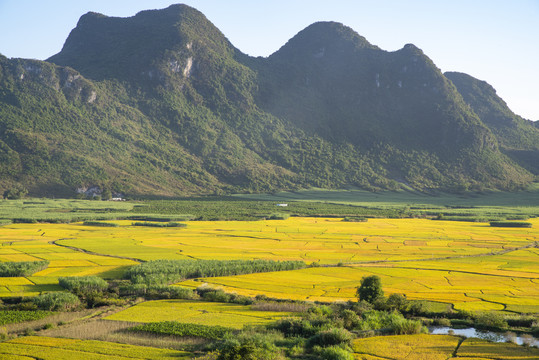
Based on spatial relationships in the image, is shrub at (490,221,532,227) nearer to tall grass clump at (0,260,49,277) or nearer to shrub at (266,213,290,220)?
shrub at (266,213,290,220)

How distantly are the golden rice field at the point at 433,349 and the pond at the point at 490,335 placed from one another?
5.15ft

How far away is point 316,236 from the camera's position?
89.4 meters

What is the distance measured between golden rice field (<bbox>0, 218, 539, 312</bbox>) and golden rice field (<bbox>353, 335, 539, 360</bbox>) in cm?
942

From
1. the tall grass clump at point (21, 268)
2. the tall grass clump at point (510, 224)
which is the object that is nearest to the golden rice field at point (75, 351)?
the tall grass clump at point (21, 268)

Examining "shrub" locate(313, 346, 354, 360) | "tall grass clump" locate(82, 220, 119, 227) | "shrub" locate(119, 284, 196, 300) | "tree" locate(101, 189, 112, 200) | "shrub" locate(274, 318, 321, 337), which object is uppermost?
"shrub" locate(313, 346, 354, 360)

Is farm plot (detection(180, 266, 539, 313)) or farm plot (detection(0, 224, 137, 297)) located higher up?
farm plot (detection(180, 266, 539, 313))

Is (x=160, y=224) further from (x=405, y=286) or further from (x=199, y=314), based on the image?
(x=199, y=314)

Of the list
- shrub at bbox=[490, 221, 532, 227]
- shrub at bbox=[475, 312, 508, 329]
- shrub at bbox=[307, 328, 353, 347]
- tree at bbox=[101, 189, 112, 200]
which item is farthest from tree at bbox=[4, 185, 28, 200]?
shrub at bbox=[475, 312, 508, 329]

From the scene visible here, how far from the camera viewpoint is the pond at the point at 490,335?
106 feet

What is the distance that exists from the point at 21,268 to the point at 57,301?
1443 centimetres

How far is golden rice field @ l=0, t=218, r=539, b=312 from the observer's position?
4612 centimetres

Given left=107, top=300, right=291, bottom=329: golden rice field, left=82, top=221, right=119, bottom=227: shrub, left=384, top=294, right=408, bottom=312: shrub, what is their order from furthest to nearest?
left=82, top=221, right=119, bottom=227: shrub, left=384, top=294, right=408, bottom=312: shrub, left=107, top=300, right=291, bottom=329: golden rice field

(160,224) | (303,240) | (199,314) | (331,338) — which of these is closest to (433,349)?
(331,338)

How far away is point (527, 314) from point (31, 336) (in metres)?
32.8
